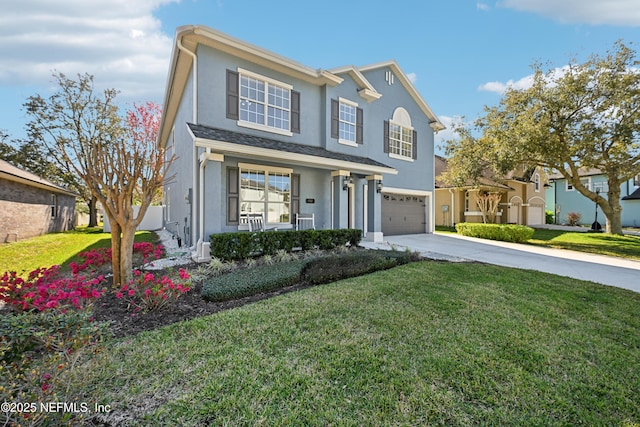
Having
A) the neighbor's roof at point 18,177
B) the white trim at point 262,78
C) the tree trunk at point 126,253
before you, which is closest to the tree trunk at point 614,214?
the white trim at point 262,78

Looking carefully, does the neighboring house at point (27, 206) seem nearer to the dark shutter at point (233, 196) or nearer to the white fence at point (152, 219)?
the white fence at point (152, 219)

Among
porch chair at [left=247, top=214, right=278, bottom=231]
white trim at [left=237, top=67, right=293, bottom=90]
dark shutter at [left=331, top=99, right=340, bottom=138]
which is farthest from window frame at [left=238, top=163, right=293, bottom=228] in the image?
white trim at [left=237, top=67, right=293, bottom=90]

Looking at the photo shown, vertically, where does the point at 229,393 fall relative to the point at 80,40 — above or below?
below

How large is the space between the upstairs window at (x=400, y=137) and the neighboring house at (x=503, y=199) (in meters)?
5.33

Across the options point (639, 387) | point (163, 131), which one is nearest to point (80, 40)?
point (163, 131)

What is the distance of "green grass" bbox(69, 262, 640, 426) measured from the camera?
2.35 m

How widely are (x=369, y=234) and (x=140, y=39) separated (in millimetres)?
14146

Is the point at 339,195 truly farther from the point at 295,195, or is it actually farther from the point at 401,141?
the point at 401,141

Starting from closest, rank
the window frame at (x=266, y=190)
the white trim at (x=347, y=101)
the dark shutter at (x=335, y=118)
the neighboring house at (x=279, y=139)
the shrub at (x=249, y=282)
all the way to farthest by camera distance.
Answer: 1. the shrub at (x=249, y=282)
2. the neighboring house at (x=279, y=139)
3. the window frame at (x=266, y=190)
4. the dark shutter at (x=335, y=118)
5. the white trim at (x=347, y=101)

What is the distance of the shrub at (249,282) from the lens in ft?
16.6

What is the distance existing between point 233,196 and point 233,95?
329 cm

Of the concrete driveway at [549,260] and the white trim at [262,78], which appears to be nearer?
the concrete driveway at [549,260]

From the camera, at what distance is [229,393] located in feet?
8.21

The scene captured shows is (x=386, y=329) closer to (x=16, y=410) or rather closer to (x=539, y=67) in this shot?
(x=16, y=410)
